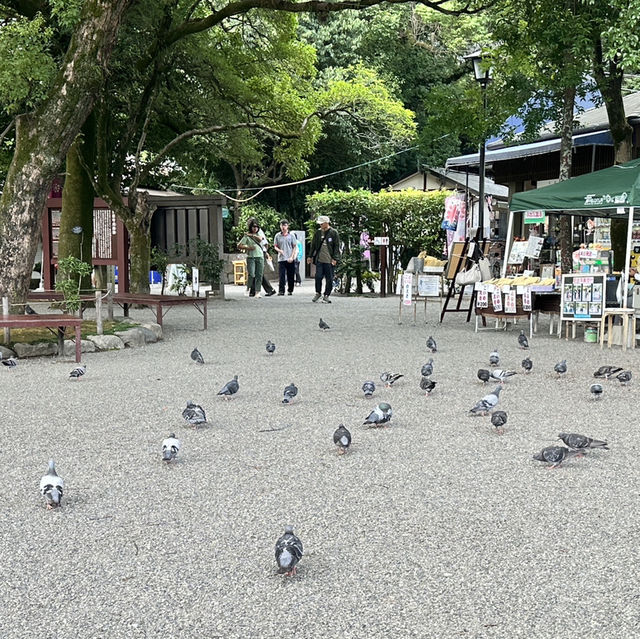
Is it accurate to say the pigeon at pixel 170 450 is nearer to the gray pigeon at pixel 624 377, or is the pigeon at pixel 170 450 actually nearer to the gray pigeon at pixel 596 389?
the gray pigeon at pixel 596 389

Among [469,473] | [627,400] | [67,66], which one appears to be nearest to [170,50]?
[67,66]

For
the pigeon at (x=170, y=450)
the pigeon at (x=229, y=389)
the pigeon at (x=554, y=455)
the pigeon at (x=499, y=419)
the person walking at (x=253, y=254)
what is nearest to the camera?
the pigeon at (x=554, y=455)

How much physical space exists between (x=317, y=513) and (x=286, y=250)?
17.3m

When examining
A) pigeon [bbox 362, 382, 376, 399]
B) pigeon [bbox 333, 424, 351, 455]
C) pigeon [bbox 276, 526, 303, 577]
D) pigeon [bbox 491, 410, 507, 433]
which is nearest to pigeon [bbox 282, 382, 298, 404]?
pigeon [bbox 362, 382, 376, 399]

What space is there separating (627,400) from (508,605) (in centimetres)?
490

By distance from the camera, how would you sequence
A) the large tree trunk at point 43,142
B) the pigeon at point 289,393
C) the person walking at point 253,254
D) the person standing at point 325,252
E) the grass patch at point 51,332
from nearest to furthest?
the pigeon at point 289,393 < the grass patch at point 51,332 < the large tree trunk at point 43,142 < the person standing at point 325,252 < the person walking at point 253,254

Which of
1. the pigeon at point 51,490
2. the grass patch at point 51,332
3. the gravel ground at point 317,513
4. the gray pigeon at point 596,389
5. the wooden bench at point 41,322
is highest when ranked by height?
the wooden bench at point 41,322

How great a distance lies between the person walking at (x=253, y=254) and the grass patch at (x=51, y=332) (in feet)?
26.4

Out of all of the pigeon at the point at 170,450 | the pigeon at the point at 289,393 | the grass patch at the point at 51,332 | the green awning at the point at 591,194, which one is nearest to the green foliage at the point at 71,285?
the grass patch at the point at 51,332

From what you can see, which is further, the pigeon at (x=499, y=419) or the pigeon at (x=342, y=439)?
the pigeon at (x=499, y=419)

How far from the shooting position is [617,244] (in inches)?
570

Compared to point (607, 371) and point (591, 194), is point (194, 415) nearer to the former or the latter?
point (607, 371)

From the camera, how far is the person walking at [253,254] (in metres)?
20.6

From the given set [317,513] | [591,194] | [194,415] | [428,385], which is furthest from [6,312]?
[591,194]
